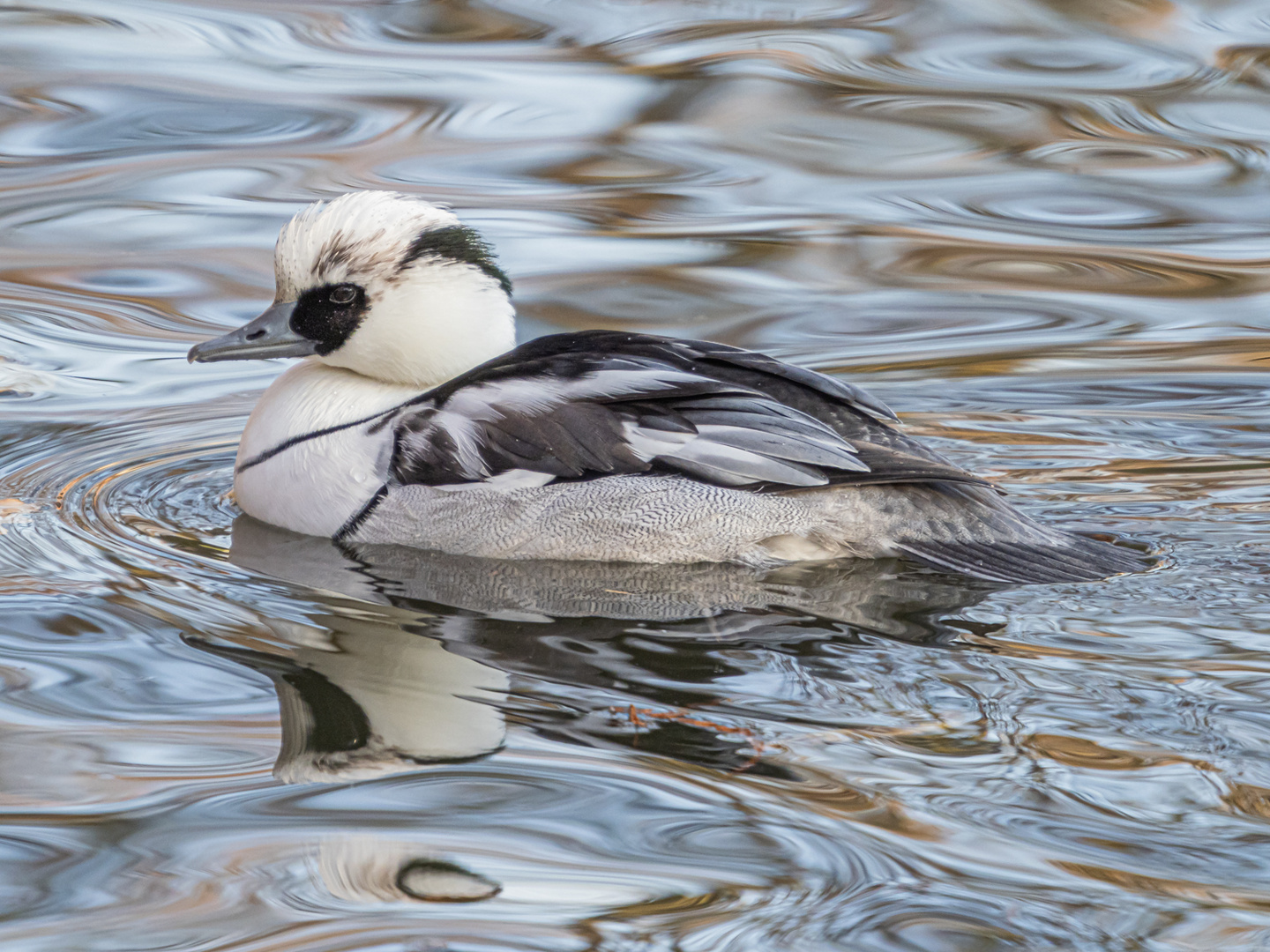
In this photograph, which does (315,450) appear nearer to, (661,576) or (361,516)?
(361,516)

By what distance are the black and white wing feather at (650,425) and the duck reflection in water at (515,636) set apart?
29 cm

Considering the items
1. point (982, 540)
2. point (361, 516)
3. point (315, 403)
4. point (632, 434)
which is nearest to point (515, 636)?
point (632, 434)

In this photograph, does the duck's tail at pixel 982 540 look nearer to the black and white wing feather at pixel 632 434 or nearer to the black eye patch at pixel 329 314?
the black and white wing feather at pixel 632 434

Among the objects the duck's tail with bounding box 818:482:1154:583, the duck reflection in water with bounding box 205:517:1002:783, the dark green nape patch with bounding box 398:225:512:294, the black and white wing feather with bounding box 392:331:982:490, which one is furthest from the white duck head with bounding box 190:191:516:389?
the duck's tail with bounding box 818:482:1154:583

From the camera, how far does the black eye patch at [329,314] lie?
5.36 meters

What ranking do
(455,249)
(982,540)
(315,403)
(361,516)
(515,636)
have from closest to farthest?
(515,636), (982,540), (361,516), (455,249), (315,403)

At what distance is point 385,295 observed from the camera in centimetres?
533

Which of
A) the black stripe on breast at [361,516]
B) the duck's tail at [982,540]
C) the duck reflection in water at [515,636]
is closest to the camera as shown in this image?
the duck reflection in water at [515,636]

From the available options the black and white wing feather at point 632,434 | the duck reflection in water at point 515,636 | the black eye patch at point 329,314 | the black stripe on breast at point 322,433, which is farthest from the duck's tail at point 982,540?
the black eye patch at point 329,314

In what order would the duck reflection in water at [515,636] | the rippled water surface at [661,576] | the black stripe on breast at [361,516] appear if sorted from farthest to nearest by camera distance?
the black stripe on breast at [361,516] < the duck reflection in water at [515,636] < the rippled water surface at [661,576]

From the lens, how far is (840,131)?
10289 mm

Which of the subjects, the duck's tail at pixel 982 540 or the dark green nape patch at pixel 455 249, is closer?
the duck's tail at pixel 982 540

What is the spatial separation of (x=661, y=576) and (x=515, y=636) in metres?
0.58

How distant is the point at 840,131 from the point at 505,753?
23.3 feet
